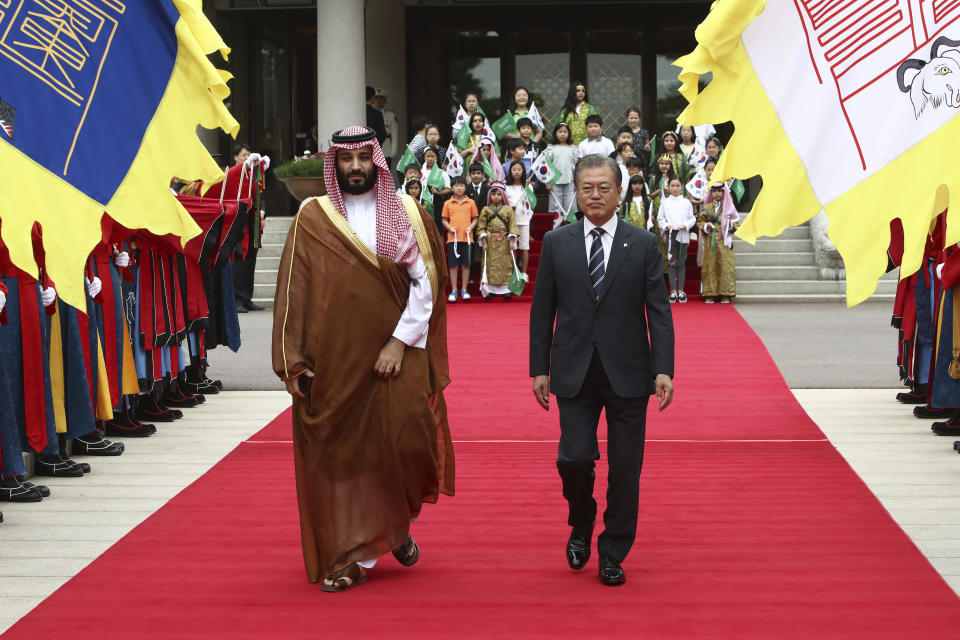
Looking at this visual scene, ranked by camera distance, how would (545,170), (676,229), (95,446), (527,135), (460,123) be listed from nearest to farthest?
1. (95,446)
2. (676,229)
3. (545,170)
4. (460,123)
5. (527,135)

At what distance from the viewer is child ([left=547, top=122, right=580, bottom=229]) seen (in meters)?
16.3

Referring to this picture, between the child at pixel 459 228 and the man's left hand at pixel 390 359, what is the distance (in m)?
10.6

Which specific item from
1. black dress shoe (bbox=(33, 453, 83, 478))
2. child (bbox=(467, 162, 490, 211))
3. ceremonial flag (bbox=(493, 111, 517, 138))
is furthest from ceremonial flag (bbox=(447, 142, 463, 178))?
black dress shoe (bbox=(33, 453, 83, 478))

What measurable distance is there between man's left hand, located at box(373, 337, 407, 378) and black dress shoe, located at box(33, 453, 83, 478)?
2.80m

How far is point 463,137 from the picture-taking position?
16266mm

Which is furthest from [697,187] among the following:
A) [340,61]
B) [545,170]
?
[340,61]

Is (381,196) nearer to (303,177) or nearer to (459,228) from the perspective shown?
(459,228)

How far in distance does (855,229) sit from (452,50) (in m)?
17.5

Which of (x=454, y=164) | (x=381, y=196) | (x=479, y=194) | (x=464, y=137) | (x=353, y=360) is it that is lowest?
(x=353, y=360)

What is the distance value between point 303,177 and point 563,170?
352 centimetres

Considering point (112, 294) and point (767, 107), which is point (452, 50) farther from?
point (767, 107)

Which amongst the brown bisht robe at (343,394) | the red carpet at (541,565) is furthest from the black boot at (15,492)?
the brown bisht robe at (343,394)

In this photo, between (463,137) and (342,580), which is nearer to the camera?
(342,580)

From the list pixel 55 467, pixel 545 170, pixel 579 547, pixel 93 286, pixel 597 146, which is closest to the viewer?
pixel 579 547
